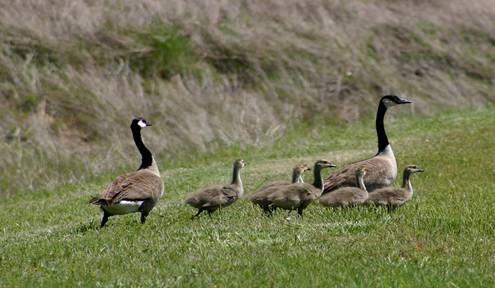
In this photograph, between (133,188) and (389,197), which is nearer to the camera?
(133,188)

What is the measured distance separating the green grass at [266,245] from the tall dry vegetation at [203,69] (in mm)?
8451

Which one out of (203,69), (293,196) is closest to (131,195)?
(293,196)

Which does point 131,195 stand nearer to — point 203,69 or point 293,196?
point 293,196

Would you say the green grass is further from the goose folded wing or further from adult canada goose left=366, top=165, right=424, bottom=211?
the goose folded wing

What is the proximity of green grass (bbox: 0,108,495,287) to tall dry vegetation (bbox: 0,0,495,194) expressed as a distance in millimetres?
8451

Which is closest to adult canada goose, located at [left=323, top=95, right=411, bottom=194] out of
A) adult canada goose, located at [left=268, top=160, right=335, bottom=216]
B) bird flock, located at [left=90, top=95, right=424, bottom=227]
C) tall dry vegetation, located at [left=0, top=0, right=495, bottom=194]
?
bird flock, located at [left=90, top=95, right=424, bottom=227]

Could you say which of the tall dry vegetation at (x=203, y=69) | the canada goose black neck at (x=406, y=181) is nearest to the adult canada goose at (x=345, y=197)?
the canada goose black neck at (x=406, y=181)

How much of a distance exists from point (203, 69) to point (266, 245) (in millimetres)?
22999

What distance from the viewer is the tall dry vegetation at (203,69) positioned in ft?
93.5

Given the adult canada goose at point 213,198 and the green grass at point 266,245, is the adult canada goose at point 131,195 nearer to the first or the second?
the green grass at point 266,245

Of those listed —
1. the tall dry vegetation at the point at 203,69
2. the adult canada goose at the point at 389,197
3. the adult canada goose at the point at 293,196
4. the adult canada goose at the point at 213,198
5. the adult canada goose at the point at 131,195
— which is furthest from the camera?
the tall dry vegetation at the point at 203,69

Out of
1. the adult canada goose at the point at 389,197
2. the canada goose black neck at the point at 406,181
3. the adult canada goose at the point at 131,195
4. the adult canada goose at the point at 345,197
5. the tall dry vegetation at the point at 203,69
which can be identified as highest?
the adult canada goose at the point at 131,195

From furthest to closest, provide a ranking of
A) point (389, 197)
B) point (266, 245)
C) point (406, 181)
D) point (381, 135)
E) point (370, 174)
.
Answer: point (381, 135), point (370, 174), point (406, 181), point (389, 197), point (266, 245)

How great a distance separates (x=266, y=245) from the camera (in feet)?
39.1
